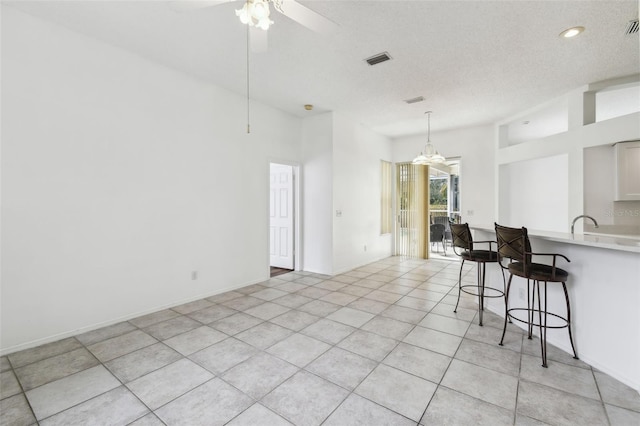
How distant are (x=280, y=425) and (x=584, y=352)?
2.53m

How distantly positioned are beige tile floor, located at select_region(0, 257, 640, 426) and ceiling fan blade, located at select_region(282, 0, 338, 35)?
2555 mm

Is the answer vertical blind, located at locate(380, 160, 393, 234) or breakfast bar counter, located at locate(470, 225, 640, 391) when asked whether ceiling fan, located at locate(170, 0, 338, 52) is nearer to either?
breakfast bar counter, located at locate(470, 225, 640, 391)

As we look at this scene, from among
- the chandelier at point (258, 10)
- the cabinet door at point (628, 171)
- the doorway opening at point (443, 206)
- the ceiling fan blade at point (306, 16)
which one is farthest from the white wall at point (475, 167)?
the chandelier at point (258, 10)

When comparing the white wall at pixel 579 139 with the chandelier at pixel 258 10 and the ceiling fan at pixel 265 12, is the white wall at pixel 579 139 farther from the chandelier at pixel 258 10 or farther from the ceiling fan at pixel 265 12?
the chandelier at pixel 258 10

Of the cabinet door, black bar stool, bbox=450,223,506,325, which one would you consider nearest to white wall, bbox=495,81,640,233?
the cabinet door

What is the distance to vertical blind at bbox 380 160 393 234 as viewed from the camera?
6.82 m

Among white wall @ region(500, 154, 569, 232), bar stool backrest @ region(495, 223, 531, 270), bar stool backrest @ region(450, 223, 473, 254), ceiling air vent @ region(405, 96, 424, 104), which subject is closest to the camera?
bar stool backrest @ region(495, 223, 531, 270)

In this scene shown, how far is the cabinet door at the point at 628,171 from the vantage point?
3977 millimetres

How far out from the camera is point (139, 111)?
10.6 feet

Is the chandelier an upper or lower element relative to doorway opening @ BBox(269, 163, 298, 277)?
upper

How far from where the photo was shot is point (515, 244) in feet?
8.14

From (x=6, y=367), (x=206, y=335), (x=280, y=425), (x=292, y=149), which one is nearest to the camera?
(x=280, y=425)

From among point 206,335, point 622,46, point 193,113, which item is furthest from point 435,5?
point 206,335

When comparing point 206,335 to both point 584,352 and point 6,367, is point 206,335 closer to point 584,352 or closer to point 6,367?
point 6,367
